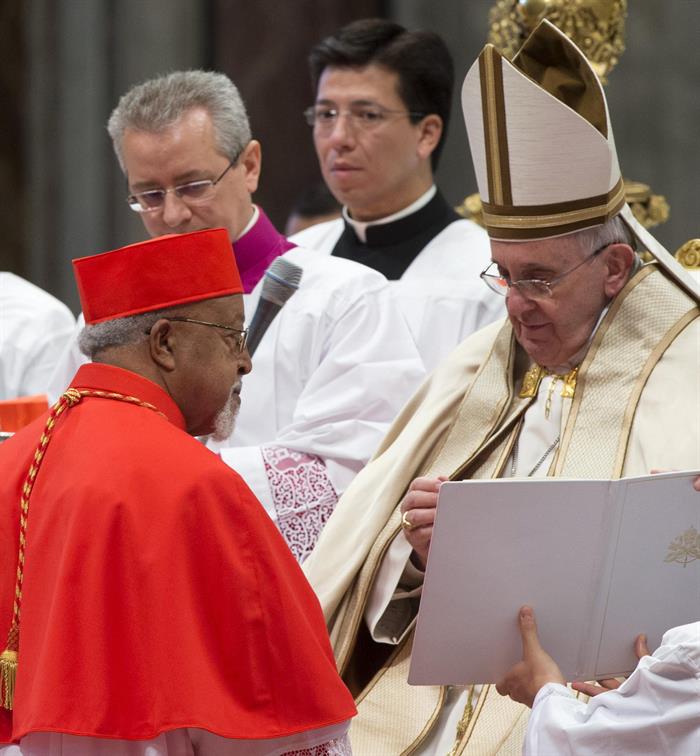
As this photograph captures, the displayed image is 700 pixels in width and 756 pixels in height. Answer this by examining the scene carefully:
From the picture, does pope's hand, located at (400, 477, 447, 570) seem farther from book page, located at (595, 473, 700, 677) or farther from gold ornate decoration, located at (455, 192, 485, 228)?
gold ornate decoration, located at (455, 192, 485, 228)

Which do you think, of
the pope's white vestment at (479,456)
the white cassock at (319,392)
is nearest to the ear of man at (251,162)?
the white cassock at (319,392)

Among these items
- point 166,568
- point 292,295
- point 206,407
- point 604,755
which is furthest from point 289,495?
point 604,755

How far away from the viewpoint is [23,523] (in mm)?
2703

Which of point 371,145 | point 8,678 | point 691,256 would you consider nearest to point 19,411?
point 8,678

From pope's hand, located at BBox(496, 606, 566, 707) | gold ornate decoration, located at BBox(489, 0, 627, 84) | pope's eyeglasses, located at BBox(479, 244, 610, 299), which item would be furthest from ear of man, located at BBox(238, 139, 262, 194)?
pope's hand, located at BBox(496, 606, 566, 707)

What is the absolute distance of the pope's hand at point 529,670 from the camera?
9.50 feet

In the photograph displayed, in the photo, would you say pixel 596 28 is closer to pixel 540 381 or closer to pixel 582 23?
pixel 582 23

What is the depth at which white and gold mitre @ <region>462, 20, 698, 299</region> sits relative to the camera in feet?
11.9

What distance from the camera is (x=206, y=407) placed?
9.64 feet

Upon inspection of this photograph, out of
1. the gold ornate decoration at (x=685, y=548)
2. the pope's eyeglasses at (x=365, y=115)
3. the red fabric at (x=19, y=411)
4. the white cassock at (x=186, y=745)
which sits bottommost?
the white cassock at (x=186, y=745)

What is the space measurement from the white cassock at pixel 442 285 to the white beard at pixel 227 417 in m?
1.98

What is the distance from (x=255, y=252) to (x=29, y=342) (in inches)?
45.2

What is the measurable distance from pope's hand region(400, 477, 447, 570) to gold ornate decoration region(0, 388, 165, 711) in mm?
752

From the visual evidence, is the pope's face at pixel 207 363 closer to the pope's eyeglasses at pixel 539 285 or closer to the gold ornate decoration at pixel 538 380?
the pope's eyeglasses at pixel 539 285
